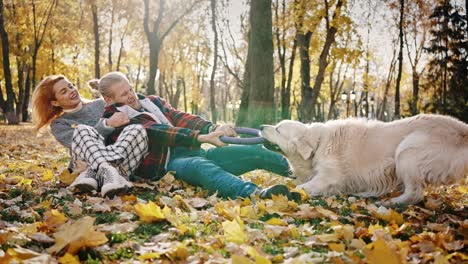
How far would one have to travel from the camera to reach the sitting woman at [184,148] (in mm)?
4359

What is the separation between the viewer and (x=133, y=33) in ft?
113

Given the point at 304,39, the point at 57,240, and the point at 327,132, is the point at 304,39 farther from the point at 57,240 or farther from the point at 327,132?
the point at 57,240

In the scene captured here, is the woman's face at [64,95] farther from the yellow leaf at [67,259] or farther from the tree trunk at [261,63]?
the tree trunk at [261,63]

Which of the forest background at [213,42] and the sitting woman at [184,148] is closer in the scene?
the sitting woman at [184,148]

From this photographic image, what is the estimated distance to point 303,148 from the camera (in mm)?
4852

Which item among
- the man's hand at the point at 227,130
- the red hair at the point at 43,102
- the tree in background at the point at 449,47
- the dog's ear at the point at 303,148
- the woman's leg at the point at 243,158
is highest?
the tree in background at the point at 449,47

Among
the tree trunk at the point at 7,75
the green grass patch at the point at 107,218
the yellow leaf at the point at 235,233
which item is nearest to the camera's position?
the yellow leaf at the point at 235,233

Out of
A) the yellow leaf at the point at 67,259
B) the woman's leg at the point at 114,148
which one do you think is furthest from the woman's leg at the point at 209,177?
the yellow leaf at the point at 67,259

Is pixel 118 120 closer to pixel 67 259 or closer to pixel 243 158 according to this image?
pixel 243 158

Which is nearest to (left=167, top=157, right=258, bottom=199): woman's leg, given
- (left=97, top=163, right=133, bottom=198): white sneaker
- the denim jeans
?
the denim jeans

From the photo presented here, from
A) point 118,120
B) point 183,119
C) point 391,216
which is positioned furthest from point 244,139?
point 391,216

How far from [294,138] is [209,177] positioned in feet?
3.79

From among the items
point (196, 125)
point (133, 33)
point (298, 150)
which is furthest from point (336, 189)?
point (133, 33)

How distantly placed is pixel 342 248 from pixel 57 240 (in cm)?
158
